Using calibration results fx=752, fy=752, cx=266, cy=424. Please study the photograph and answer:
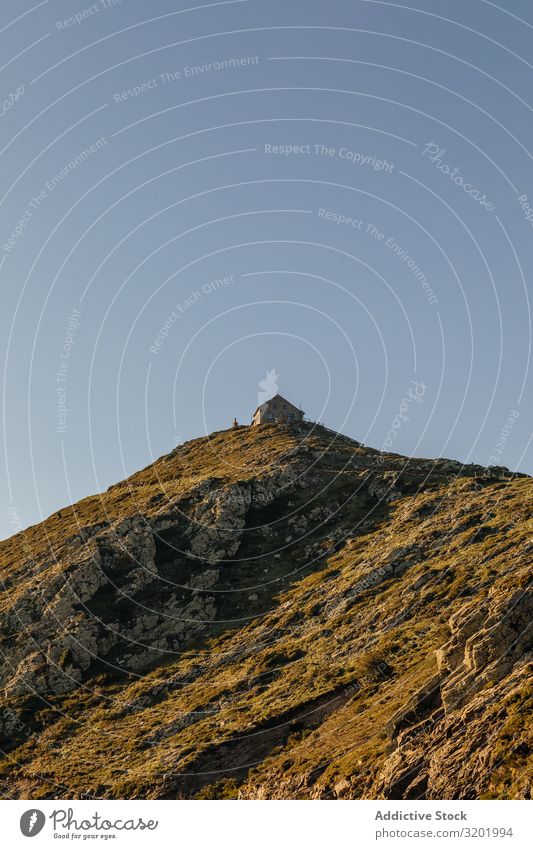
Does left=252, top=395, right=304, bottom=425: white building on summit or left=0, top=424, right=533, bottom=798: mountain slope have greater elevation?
left=252, top=395, right=304, bottom=425: white building on summit

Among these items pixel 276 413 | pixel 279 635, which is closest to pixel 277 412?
pixel 276 413

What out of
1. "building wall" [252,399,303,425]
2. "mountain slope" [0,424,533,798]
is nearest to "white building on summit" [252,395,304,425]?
"building wall" [252,399,303,425]

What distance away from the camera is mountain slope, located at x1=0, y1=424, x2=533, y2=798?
37781mm

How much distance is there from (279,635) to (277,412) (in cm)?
8030

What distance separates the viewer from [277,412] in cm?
14625

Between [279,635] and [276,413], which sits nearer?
[279,635]

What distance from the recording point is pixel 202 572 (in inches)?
3305

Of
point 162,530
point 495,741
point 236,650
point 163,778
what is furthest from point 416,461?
point 495,741

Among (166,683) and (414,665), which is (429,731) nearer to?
(414,665)

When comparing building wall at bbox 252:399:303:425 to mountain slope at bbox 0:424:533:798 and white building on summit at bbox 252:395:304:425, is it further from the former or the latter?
mountain slope at bbox 0:424:533:798

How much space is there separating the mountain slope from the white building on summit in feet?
91.1

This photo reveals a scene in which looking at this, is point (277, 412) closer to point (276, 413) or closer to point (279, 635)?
point (276, 413)

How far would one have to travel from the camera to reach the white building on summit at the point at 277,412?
14512cm

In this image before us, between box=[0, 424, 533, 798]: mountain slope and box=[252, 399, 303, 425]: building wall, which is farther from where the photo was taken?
box=[252, 399, 303, 425]: building wall
